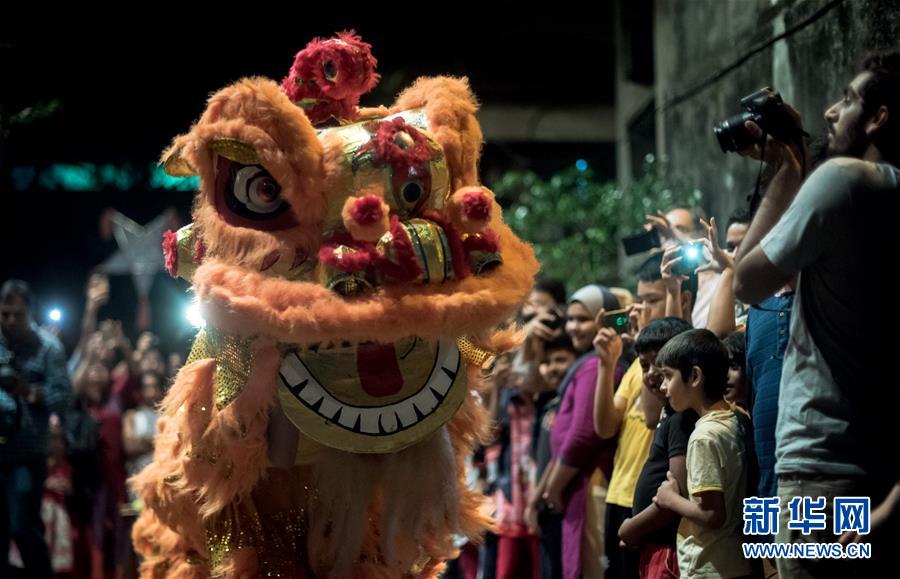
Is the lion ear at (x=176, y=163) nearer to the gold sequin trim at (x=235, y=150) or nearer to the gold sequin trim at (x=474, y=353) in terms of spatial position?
the gold sequin trim at (x=235, y=150)

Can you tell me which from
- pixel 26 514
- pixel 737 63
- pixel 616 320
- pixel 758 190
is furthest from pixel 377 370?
pixel 737 63

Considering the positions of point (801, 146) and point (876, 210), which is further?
point (801, 146)

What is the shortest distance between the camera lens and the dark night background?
35.1 feet

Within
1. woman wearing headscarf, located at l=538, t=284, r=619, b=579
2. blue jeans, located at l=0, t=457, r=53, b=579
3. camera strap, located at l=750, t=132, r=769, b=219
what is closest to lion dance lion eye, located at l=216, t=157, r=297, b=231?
camera strap, located at l=750, t=132, r=769, b=219

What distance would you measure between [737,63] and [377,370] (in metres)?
4.38

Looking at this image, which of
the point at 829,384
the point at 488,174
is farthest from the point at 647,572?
the point at 488,174

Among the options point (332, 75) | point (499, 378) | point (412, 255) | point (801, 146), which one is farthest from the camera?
point (499, 378)

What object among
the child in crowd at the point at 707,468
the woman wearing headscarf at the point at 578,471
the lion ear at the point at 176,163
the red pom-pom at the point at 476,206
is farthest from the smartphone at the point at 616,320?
the lion ear at the point at 176,163

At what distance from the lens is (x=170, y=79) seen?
1518 cm

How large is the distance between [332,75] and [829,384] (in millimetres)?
2220

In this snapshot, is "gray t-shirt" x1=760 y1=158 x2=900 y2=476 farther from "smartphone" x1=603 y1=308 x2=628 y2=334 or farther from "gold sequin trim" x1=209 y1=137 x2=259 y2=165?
"smartphone" x1=603 y1=308 x2=628 y2=334

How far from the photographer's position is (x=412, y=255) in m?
4.59

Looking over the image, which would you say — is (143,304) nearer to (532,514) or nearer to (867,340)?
(532,514)

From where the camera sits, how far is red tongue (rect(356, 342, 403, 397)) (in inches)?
186
